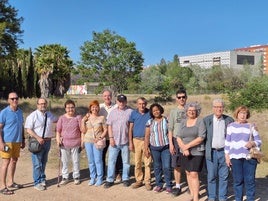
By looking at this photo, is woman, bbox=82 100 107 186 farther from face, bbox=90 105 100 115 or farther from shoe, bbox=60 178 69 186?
shoe, bbox=60 178 69 186

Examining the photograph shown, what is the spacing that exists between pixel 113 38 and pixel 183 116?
37.9 metres

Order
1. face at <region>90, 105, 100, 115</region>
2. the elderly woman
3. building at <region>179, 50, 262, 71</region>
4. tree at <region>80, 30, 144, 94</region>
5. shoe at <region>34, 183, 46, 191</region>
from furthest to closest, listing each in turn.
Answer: building at <region>179, 50, 262, 71</region> < tree at <region>80, 30, 144, 94</region> < face at <region>90, 105, 100, 115</region> < shoe at <region>34, 183, 46, 191</region> < the elderly woman

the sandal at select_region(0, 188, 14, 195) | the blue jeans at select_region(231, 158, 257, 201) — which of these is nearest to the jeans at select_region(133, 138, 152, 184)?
the blue jeans at select_region(231, 158, 257, 201)

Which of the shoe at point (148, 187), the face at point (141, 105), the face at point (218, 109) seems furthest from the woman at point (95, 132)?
the face at point (218, 109)

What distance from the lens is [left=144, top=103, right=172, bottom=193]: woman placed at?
22.9 feet

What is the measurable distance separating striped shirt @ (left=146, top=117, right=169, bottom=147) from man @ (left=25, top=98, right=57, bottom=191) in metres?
1.91

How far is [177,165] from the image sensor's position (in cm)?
685

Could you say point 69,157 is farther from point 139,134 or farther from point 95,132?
point 139,134

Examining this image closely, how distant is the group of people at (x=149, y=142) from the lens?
6117mm

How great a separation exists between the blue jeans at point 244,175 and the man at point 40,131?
3354 millimetres

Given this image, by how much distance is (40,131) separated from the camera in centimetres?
734

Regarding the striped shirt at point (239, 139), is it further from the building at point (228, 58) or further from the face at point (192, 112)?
the building at point (228, 58)

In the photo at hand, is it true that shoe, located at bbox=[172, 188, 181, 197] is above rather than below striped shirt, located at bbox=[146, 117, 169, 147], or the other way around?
below

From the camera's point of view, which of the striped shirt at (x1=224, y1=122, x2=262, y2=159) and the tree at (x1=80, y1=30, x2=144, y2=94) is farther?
the tree at (x1=80, y1=30, x2=144, y2=94)
